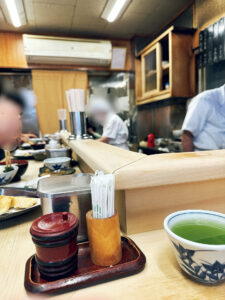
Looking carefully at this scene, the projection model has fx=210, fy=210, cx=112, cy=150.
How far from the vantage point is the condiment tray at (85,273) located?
0.53 meters

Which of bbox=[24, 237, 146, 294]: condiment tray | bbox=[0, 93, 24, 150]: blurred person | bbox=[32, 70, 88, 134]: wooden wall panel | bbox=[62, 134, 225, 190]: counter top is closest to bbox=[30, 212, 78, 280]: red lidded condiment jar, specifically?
bbox=[24, 237, 146, 294]: condiment tray

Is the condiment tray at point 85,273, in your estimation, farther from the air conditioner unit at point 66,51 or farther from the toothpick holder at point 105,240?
the air conditioner unit at point 66,51

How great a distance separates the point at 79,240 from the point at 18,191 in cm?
28

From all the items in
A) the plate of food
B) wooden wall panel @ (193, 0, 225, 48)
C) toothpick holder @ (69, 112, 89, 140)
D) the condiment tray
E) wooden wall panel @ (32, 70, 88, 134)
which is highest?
wooden wall panel @ (193, 0, 225, 48)

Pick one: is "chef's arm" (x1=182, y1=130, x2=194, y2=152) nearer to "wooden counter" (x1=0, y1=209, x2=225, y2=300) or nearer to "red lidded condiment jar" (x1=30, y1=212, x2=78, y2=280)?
"wooden counter" (x1=0, y1=209, x2=225, y2=300)

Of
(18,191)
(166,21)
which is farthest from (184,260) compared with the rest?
(166,21)

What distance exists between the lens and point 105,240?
0.59 m

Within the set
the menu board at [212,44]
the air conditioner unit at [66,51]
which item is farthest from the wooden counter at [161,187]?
the air conditioner unit at [66,51]

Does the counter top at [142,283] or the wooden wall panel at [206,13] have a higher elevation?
the wooden wall panel at [206,13]

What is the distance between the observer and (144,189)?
2.49ft

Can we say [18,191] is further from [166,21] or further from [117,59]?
[117,59]

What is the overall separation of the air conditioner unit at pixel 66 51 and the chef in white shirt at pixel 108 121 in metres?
2.21

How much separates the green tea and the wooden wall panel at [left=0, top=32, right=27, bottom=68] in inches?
205

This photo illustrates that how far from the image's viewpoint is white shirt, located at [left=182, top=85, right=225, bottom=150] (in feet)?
6.41
